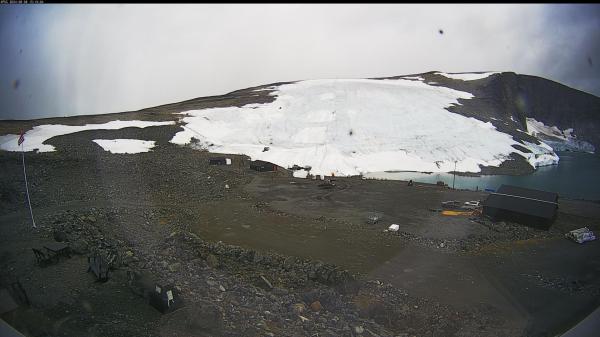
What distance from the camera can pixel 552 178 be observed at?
72.9ft

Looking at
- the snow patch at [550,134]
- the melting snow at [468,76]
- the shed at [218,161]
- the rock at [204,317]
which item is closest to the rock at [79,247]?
the rock at [204,317]

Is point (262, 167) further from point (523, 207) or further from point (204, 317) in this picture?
point (204, 317)

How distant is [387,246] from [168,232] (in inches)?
229

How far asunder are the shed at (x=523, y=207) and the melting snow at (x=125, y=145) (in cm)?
1822

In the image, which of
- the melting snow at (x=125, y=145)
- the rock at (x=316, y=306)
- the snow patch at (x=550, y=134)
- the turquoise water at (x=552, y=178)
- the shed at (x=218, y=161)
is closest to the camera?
the rock at (x=316, y=306)

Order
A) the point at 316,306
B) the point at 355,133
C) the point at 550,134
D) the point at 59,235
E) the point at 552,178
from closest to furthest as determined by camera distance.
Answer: the point at 316,306 < the point at 59,235 < the point at 552,178 < the point at 355,133 < the point at 550,134

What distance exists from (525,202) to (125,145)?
66.0 feet

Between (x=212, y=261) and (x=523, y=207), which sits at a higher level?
(x=212, y=261)

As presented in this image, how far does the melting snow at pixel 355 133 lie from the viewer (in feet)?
82.3

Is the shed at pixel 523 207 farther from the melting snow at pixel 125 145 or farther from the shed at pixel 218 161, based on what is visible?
the melting snow at pixel 125 145

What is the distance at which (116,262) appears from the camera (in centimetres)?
540

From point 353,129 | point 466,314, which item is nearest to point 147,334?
point 466,314

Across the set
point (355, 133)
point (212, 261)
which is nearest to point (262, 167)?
point (355, 133)

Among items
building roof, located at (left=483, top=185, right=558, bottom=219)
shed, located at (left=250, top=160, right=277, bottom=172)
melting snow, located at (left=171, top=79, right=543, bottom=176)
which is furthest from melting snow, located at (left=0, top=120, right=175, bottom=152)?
building roof, located at (left=483, top=185, right=558, bottom=219)
